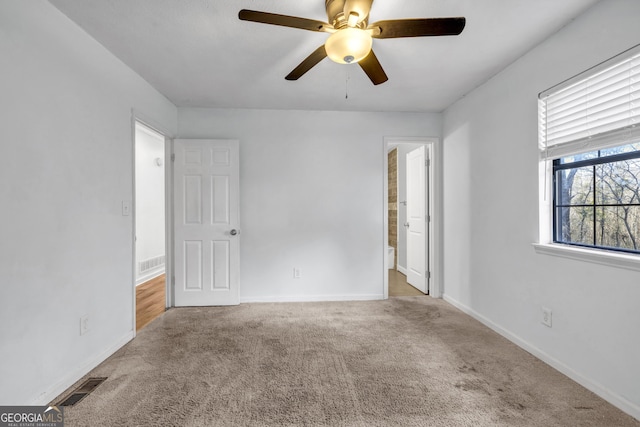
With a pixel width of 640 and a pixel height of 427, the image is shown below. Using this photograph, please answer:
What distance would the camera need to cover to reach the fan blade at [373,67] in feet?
6.23

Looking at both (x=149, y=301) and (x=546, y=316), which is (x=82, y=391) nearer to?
(x=149, y=301)

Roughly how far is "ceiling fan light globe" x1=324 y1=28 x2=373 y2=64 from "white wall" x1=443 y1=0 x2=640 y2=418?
4.89 feet

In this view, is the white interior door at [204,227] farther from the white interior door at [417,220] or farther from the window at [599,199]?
the window at [599,199]

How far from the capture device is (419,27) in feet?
5.14

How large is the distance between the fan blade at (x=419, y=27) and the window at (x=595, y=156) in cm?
106

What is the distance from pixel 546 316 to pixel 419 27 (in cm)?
223

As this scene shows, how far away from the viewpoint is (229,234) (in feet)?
11.8

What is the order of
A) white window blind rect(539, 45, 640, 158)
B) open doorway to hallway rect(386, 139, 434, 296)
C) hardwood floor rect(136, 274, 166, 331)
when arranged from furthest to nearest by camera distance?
open doorway to hallway rect(386, 139, 434, 296)
hardwood floor rect(136, 274, 166, 331)
white window blind rect(539, 45, 640, 158)

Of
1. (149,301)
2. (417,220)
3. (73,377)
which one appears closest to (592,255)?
(417,220)

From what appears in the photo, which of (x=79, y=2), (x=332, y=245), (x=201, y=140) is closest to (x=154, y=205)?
(x=201, y=140)

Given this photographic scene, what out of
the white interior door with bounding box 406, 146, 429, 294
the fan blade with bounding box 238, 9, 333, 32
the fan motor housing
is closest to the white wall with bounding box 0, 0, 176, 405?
the fan blade with bounding box 238, 9, 333, 32

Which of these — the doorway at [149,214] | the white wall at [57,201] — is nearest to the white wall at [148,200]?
the doorway at [149,214]

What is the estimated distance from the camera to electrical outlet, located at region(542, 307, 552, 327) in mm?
2238

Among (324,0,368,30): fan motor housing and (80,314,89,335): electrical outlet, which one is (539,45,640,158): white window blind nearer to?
(324,0,368,30): fan motor housing
